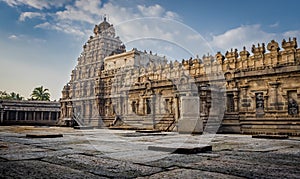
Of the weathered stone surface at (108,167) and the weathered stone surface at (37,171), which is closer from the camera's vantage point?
the weathered stone surface at (37,171)

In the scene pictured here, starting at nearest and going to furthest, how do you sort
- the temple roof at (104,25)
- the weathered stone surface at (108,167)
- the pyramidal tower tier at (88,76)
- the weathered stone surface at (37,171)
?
the weathered stone surface at (37,171) → the weathered stone surface at (108,167) → the pyramidal tower tier at (88,76) → the temple roof at (104,25)

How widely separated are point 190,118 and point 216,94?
7604mm

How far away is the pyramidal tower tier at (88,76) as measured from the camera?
156ft

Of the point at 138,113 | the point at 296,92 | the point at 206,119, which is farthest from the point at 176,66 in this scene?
the point at 296,92

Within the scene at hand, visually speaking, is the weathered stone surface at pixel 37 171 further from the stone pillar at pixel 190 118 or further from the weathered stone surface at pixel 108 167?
the stone pillar at pixel 190 118

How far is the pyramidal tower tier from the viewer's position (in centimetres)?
4741

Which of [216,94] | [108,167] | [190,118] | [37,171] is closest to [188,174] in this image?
[108,167]

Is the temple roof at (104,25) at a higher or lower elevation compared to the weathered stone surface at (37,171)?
higher

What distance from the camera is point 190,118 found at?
17391 mm

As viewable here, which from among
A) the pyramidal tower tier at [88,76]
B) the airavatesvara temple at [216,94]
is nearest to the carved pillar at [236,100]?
the airavatesvara temple at [216,94]

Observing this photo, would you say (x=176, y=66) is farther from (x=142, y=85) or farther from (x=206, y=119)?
(x=206, y=119)

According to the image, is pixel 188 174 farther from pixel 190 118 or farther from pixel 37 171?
pixel 190 118

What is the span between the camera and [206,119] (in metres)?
20.8

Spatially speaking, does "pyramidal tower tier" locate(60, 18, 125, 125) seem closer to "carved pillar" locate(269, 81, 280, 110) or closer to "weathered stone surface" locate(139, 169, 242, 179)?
"carved pillar" locate(269, 81, 280, 110)
